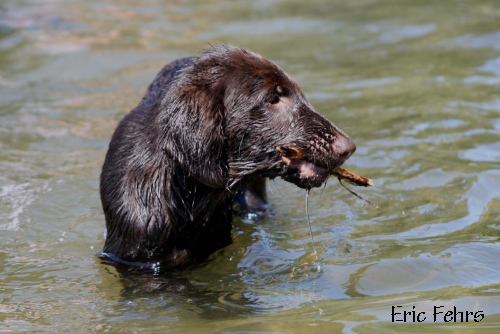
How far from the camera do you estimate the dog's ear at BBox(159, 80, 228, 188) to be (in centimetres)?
445

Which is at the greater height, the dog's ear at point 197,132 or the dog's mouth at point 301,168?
the dog's ear at point 197,132

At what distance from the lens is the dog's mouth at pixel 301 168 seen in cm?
461

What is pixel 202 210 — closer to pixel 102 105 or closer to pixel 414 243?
pixel 414 243

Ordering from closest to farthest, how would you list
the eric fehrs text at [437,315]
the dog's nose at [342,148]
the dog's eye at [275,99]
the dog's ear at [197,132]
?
the eric fehrs text at [437,315], the dog's ear at [197,132], the dog's nose at [342,148], the dog's eye at [275,99]

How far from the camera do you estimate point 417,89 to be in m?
9.13

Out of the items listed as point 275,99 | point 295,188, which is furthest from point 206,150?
point 295,188

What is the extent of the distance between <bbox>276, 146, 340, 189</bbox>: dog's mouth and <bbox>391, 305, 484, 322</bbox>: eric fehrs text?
92 centimetres

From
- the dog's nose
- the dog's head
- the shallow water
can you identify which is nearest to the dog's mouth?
the dog's head

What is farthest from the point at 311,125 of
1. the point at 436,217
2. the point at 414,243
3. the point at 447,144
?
the point at 447,144

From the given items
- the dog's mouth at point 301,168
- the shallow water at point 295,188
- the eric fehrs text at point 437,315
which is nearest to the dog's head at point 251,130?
the dog's mouth at point 301,168

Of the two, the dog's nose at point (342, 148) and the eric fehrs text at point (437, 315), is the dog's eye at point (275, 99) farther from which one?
the eric fehrs text at point (437, 315)

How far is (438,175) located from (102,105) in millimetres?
4328

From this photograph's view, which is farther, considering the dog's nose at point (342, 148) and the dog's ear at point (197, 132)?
the dog's nose at point (342, 148)

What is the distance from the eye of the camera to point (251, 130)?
462 centimetres
